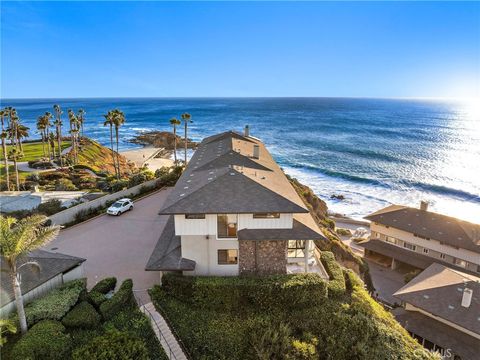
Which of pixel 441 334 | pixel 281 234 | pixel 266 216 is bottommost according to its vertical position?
pixel 441 334

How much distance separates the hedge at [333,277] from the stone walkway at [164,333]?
9515mm

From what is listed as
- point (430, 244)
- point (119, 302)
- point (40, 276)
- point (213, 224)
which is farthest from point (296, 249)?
point (430, 244)

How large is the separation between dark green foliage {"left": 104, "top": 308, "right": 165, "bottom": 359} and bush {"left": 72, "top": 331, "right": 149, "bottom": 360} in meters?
1.08

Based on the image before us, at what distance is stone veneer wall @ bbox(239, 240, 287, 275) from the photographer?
63.5 feet

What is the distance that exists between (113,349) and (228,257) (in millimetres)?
8119

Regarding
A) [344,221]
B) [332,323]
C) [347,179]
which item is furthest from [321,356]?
[347,179]

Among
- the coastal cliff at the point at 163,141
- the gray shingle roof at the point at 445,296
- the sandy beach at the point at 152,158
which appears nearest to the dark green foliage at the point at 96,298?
the gray shingle roof at the point at 445,296

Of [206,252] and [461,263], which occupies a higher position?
[206,252]

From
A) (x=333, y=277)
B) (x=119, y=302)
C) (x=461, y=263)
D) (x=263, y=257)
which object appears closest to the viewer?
(x=119, y=302)

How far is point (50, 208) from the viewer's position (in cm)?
2902

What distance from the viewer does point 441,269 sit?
2812 centimetres

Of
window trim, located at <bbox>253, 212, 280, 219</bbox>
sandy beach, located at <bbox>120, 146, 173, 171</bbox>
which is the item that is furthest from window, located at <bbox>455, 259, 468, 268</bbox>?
sandy beach, located at <bbox>120, 146, 173, 171</bbox>

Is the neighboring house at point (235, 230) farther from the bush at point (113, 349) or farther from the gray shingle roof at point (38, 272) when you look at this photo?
the gray shingle roof at point (38, 272)

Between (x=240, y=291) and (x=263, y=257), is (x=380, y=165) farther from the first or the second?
(x=240, y=291)
